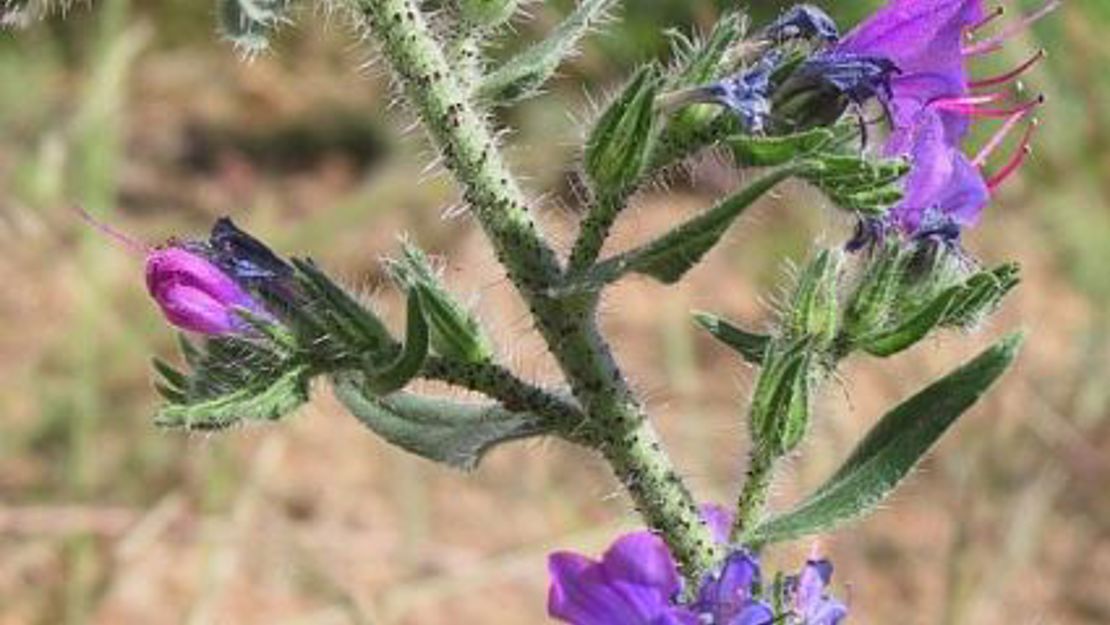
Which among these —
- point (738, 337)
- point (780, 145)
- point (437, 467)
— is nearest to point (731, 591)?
point (738, 337)

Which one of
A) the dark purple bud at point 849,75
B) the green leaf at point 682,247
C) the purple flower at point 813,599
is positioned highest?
the dark purple bud at point 849,75

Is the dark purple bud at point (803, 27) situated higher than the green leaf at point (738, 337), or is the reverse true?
the dark purple bud at point (803, 27)

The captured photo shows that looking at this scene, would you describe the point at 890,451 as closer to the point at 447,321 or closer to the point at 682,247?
the point at 682,247

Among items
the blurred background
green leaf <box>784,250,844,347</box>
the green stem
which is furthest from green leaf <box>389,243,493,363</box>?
the blurred background

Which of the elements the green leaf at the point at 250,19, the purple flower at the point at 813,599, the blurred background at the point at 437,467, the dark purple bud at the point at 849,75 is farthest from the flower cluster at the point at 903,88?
the blurred background at the point at 437,467

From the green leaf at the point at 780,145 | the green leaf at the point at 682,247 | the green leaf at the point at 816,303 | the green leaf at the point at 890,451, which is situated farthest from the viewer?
the green leaf at the point at 816,303

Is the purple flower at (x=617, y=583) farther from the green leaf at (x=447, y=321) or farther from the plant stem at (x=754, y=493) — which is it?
the green leaf at (x=447, y=321)

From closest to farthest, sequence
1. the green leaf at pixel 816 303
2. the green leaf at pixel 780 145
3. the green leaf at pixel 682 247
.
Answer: the green leaf at pixel 682 247, the green leaf at pixel 780 145, the green leaf at pixel 816 303
